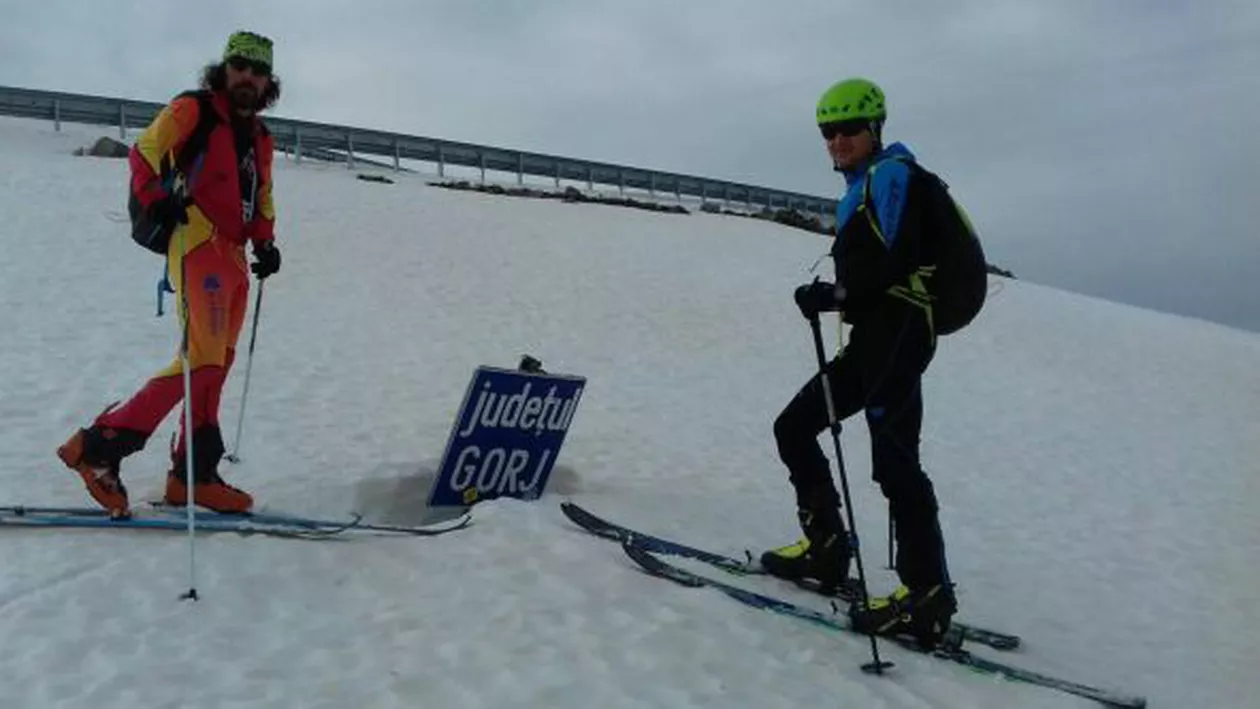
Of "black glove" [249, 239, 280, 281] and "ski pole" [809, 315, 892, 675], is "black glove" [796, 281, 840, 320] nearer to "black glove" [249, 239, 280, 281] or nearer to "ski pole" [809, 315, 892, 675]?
"ski pole" [809, 315, 892, 675]

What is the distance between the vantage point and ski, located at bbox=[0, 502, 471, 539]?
5.59 m

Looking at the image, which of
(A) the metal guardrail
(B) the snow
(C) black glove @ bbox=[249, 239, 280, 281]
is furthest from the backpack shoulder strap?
(A) the metal guardrail

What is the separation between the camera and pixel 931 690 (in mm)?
4707

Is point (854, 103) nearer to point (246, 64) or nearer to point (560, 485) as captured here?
point (246, 64)

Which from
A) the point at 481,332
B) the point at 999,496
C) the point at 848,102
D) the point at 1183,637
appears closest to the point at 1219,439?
the point at 999,496

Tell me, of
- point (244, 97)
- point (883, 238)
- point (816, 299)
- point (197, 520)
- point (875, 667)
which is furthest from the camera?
point (244, 97)

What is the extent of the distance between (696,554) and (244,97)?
3.80m

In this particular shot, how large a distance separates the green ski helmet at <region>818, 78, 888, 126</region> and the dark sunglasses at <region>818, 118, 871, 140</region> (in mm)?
15

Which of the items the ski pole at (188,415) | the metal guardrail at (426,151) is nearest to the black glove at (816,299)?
the ski pole at (188,415)

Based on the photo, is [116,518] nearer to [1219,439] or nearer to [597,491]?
[597,491]

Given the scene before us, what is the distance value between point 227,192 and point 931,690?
460cm

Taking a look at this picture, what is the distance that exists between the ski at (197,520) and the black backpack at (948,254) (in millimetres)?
3076

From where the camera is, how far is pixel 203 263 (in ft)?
18.9

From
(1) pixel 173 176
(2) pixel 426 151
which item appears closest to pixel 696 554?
(1) pixel 173 176
